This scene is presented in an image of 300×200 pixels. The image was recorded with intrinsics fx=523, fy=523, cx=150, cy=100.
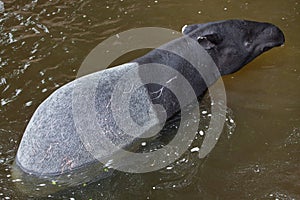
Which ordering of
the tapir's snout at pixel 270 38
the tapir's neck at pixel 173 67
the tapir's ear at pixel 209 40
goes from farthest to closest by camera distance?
the tapir's snout at pixel 270 38
the tapir's ear at pixel 209 40
the tapir's neck at pixel 173 67

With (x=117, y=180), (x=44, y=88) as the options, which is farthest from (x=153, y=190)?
(x=44, y=88)

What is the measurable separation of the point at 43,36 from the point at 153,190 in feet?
12.2

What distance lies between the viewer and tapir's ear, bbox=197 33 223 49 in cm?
686

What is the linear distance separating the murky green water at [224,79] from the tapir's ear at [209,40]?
0.59 m

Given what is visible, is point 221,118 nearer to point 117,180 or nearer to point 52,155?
point 117,180

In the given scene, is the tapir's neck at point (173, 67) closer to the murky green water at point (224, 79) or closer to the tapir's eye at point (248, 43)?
the murky green water at point (224, 79)

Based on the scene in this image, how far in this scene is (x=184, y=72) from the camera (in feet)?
21.6

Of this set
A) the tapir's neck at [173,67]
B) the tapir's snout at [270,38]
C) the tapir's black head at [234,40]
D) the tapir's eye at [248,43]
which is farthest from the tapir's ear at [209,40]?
the tapir's snout at [270,38]

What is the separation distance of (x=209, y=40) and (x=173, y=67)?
0.76 meters

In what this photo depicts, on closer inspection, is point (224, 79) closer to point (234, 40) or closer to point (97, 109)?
point (234, 40)

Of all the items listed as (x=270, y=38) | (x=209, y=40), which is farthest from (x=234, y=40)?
(x=270, y=38)

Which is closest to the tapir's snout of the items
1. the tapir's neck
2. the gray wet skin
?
the gray wet skin

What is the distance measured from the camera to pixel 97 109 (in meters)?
5.77

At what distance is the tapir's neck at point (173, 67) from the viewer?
247 inches
